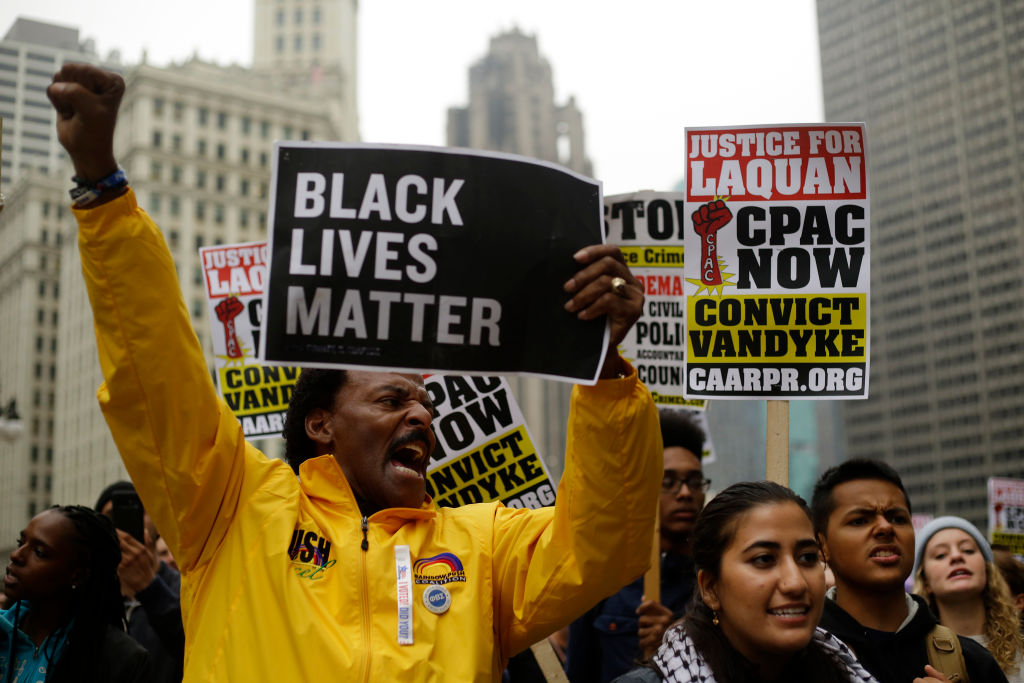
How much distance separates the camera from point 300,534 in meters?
3.22

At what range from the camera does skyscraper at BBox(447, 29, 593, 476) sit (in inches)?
6304

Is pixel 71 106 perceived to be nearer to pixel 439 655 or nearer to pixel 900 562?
pixel 439 655

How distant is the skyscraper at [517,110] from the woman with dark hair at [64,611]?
14979cm

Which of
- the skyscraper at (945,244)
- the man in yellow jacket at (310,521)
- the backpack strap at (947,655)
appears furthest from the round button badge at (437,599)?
the skyscraper at (945,244)

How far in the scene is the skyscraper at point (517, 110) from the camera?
160 meters

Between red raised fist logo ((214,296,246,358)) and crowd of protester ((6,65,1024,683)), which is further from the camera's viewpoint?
red raised fist logo ((214,296,246,358))

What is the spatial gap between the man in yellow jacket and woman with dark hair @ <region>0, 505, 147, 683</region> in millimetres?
1457

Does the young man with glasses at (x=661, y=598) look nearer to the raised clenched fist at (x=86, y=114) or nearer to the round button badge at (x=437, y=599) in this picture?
the round button badge at (x=437, y=599)

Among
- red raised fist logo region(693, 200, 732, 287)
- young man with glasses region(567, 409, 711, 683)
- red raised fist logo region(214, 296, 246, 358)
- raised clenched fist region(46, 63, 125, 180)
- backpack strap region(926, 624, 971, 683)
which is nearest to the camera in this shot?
raised clenched fist region(46, 63, 125, 180)

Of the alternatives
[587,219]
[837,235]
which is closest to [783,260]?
[837,235]

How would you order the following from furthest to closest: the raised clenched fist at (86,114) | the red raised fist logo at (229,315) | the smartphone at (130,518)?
1. the red raised fist logo at (229,315)
2. the smartphone at (130,518)
3. the raised clenched fist at (86,114)

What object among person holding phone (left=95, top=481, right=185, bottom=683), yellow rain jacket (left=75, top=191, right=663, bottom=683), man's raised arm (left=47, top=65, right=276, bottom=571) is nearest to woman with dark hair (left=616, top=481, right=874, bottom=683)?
yellow rain jacket (left=75, top=191, right=663, bottom=683)

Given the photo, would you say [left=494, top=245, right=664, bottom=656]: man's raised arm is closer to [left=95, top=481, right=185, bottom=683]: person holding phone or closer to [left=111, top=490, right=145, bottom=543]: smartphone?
[left=95, top=481, right=185, bottom=683]: person holding phone

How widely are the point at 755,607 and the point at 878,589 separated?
1056mm
